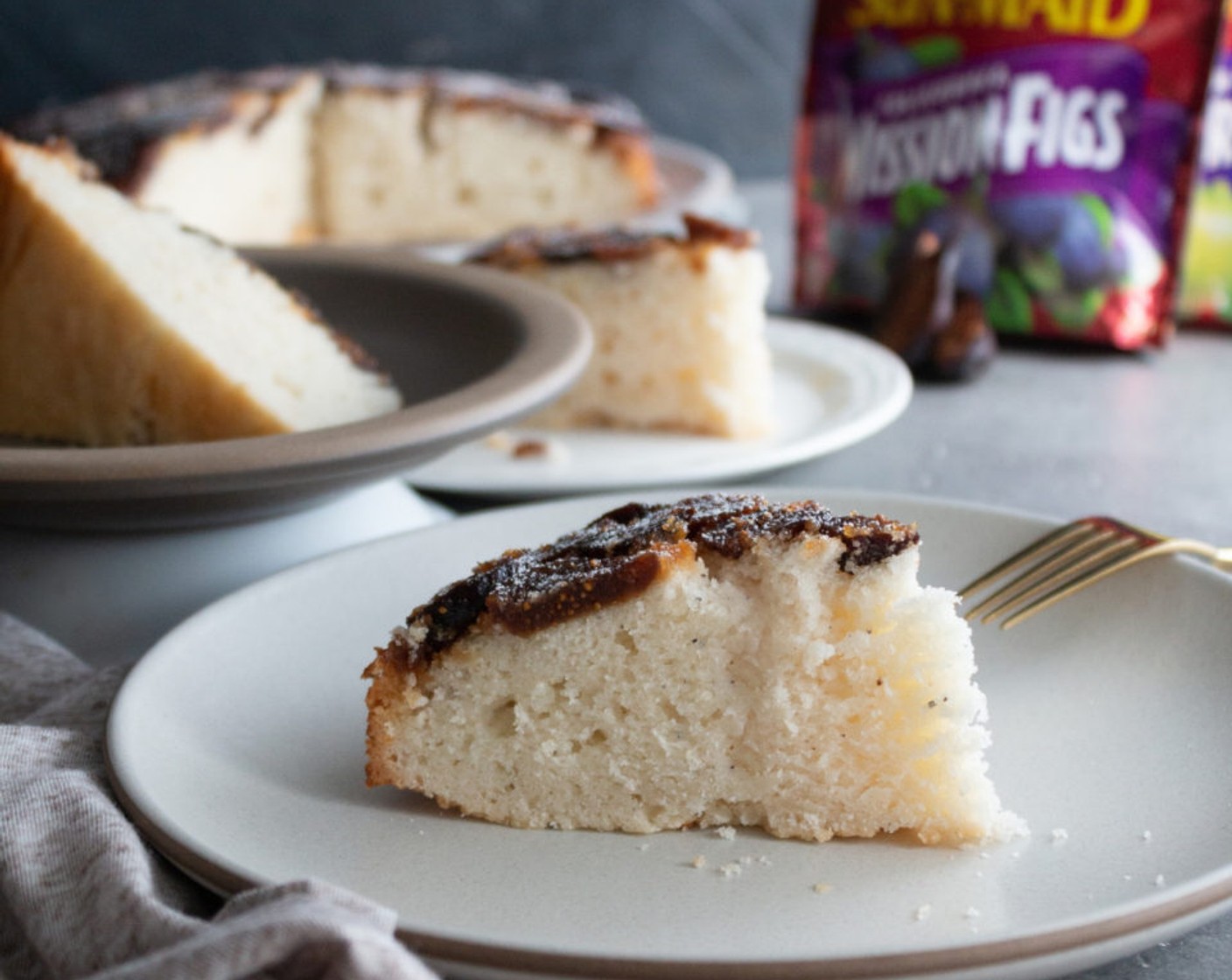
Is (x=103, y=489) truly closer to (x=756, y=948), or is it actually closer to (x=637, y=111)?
(x=756, y=948)

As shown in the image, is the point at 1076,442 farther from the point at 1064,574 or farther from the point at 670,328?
the point at 1064,574

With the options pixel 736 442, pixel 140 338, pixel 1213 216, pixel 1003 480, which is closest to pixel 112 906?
pixel 140 338

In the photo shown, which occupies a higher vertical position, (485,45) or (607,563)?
(607,563)

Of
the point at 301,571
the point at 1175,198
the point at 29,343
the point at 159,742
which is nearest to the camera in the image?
the point at 159,742

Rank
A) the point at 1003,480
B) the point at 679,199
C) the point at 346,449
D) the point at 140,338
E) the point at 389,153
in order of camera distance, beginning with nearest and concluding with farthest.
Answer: the point at 346,449 < the point at 140,338 < the point at 1003,480 < the point at 679,199 < the point at 389,153

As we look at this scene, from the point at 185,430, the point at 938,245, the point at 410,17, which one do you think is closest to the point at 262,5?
the point at 410,17

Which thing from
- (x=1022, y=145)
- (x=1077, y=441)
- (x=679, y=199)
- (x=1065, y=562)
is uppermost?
(x=1022, y=145)
